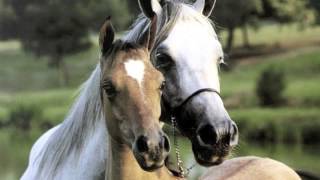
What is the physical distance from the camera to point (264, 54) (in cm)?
1762

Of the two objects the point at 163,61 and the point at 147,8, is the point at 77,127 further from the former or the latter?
the point at 147,8

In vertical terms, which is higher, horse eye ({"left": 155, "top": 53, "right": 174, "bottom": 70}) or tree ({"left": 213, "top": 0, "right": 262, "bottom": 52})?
horse eye ({"left": 155, "top": 53, "right": 174, "bottom": 70})

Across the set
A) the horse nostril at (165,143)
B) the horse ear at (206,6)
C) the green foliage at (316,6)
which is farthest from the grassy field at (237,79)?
Answer: the horse nostril at (165,143)

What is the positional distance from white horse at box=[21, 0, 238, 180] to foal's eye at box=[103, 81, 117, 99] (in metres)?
0.40

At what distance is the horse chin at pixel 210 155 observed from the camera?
299 cm

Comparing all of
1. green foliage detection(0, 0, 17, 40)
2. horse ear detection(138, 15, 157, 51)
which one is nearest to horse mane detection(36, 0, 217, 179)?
horse ear detection(138, 15, 157, 51)

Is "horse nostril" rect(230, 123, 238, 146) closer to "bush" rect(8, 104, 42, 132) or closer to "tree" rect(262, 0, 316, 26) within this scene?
"tree" rect(262, 0, 316, 26)

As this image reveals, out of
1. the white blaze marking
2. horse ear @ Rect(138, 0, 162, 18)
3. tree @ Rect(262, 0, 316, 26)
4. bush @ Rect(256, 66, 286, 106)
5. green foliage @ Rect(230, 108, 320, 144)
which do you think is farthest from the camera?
bush @ Rect(256, 66, 286, 106)

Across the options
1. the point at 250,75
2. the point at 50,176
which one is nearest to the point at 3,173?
the point at 250,75

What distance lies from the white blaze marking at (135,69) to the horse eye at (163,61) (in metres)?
0.45

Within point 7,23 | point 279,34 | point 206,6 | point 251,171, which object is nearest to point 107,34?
point 206,6

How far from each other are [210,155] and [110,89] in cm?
51

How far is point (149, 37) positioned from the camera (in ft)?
9.78

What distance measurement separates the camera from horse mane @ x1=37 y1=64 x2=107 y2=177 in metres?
3.23
